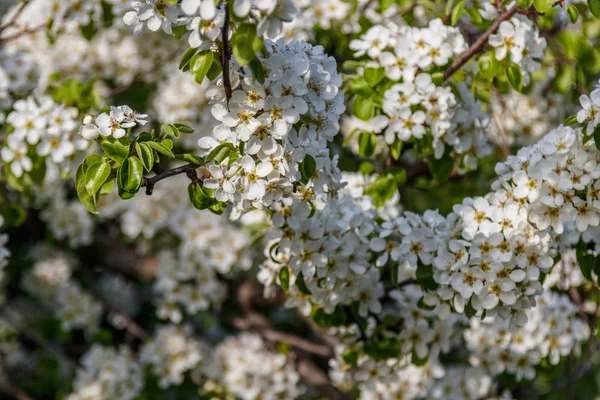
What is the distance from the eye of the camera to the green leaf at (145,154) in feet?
4.41

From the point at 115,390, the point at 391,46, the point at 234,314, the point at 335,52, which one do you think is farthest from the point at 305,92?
the point at 234,314

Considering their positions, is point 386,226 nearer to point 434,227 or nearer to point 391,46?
point 434,227

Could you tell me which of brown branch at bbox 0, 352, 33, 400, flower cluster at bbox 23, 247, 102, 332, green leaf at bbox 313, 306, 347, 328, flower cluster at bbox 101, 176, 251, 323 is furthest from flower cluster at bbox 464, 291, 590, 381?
brown branch at bbox 0, 352, 33, 400

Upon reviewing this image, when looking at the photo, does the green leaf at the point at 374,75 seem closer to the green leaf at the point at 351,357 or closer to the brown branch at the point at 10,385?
the green leaf at the point at 351,357

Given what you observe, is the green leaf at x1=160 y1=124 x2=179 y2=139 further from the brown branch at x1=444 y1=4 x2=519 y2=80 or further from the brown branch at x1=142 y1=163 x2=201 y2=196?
the brown branch at x1=444 y1=4 x2=519 y2=80

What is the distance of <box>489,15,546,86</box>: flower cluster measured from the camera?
1846 millimetres

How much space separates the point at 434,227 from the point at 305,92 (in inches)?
25.4

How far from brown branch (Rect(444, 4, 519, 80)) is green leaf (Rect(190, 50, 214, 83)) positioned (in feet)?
2.94

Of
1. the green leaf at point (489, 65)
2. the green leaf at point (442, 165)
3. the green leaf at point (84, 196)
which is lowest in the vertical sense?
the green leaf at point (442, 165)

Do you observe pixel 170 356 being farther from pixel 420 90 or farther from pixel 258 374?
pixel 420 90

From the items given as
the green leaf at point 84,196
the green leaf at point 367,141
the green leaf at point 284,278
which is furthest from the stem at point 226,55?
the green leaf at point 367,141

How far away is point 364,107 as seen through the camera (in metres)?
1.97

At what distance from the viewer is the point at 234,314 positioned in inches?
143

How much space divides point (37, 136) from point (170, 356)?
133 cm
